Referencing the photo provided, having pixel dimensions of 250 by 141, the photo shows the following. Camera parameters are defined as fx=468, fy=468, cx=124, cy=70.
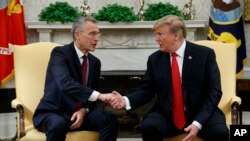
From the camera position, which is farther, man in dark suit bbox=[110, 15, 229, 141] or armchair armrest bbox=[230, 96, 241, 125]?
armchair armrest bbox=[230, 96, 241, 125]

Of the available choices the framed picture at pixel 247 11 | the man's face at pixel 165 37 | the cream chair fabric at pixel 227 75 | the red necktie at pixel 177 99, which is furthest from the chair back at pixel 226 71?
the framed picture at pixel 247 11

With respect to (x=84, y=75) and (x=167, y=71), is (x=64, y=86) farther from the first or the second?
(x=167, y=71)

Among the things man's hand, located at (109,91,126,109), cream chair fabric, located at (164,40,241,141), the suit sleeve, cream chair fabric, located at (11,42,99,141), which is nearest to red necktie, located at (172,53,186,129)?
the suit sleeve

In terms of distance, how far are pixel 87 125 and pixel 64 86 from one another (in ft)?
1.07

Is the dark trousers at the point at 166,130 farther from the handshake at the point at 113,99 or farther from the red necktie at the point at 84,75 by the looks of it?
the red necktie at the point at 84,75

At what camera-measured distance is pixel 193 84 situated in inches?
118

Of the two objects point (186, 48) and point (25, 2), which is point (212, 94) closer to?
point (186, 48)

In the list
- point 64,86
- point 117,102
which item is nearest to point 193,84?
point 117,102

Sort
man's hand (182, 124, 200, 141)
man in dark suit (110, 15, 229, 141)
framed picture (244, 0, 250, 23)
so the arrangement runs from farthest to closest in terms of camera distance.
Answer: framed picture (244, 0, 250, 23)
man in dark suit (110, 15, 229, 141)
man's hand (182, 124, 200, 141)

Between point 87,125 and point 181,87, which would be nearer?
point 181,87

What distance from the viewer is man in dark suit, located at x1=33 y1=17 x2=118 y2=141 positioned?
2.99m

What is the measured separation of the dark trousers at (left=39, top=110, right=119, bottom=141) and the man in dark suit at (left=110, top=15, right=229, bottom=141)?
0.47 ft

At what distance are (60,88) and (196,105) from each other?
886mm

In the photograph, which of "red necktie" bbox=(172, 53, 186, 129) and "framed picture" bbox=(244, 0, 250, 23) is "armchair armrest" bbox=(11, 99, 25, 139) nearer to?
"red necktie" bbox=(172, 53, 186, 129)
